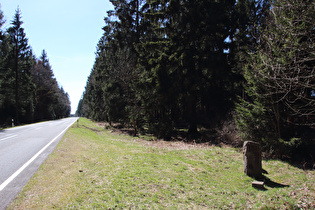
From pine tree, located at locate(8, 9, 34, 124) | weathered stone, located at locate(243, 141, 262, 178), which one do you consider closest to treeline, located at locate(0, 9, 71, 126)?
pine tree, located at locate(8, 9, 34, 124)

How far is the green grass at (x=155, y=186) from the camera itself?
13.1 feet

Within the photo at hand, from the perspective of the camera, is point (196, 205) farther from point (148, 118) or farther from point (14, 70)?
point (14, 70)

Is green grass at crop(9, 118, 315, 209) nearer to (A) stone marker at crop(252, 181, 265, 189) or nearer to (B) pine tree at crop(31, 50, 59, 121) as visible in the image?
(A) stone marker at crop(252, 181, 265, 189)

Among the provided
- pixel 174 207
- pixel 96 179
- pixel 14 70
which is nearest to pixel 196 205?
pixel 174 207

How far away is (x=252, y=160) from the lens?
6.16m

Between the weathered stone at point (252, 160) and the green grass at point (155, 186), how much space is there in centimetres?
28

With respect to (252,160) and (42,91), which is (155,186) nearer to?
(252,160)

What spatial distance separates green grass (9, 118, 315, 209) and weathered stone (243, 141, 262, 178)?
0.91ft

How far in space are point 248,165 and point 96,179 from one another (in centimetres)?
477

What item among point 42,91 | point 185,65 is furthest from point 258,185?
point 42,91

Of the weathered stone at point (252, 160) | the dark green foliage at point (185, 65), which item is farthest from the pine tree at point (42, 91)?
the weathered stone at point (252, 160)

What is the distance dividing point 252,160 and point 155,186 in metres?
3.42

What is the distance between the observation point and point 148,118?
52.2ft

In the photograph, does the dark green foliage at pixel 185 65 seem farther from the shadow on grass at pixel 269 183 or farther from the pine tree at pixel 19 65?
the pine tree at pixel 19 65
